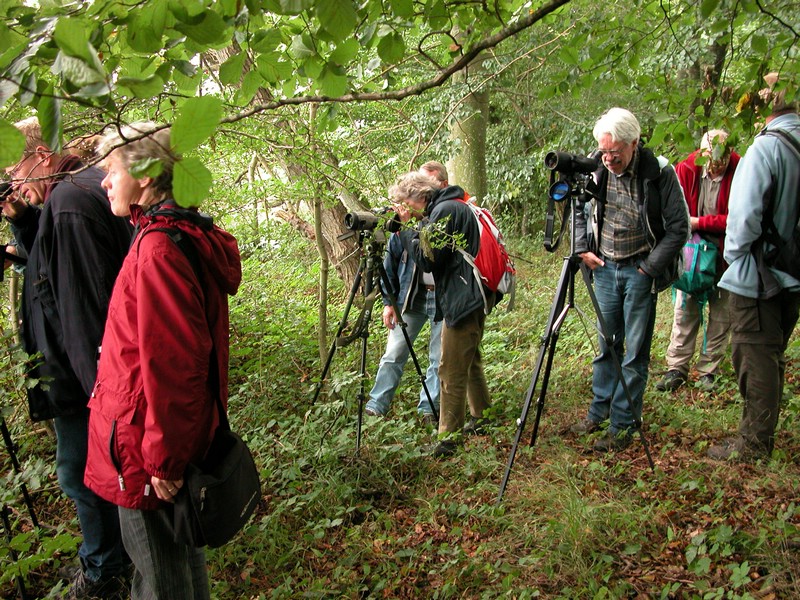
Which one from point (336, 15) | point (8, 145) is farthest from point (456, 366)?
point (8, 145)

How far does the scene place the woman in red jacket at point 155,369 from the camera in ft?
5.58

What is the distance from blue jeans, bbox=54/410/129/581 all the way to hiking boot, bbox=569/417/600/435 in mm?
2678

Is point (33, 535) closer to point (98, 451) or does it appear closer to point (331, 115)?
point (98, 451)

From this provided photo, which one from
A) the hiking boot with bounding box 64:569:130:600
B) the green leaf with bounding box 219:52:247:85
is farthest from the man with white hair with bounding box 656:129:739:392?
the hiking boot with bounding box 64:569:130:600

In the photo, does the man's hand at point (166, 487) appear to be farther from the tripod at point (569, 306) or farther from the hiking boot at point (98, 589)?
the tripod at point (569, 306)

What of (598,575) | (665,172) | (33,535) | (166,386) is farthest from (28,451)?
(665,172)

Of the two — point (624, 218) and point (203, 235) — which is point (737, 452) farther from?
point (203, 235)

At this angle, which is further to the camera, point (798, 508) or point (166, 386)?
point (798, 508)

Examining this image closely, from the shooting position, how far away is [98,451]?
6.14 ft

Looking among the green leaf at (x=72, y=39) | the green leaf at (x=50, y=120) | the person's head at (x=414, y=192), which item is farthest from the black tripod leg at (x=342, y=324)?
the green leaf at (x=72, y=39)

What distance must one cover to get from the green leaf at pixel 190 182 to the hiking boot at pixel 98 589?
2.19 m

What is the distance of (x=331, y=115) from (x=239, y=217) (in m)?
3.18

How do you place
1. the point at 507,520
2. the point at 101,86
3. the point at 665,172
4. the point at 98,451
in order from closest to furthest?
the point at 101,86, the point at 98,451, the point at 507,520, the point at 665,172

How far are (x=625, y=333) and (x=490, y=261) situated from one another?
934 mm
